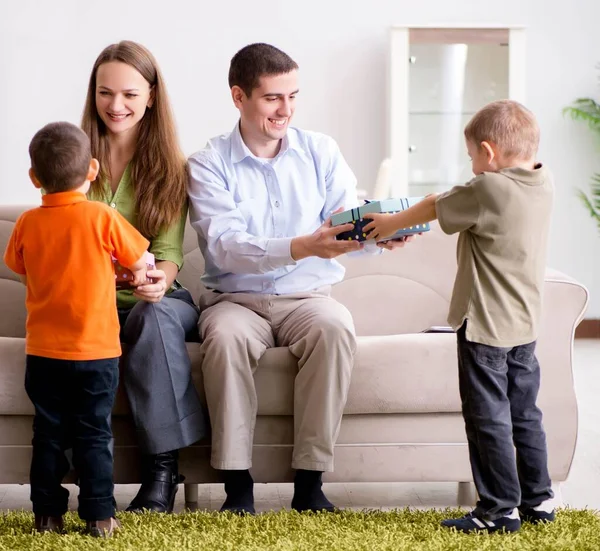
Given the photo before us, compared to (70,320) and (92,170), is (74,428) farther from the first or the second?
(92,170)

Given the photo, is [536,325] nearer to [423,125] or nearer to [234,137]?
[234,137]

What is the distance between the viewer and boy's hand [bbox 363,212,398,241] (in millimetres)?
2176

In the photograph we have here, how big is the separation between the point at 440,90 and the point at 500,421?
3.64 metres

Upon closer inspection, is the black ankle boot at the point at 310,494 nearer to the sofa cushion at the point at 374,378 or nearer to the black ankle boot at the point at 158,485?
the sofa cushion at the point at 374,378

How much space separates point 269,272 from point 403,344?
0.40 metres

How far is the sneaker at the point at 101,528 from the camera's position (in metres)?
2.00

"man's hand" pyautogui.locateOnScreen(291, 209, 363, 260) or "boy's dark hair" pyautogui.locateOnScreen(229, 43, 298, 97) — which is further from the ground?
"boy's dark hair" pyautogui.locateOnScreen(229, 43, 298, 97)

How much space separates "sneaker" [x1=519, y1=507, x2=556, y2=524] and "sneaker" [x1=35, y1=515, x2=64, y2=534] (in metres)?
1.01

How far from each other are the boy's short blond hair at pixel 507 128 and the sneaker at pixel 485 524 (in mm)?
770

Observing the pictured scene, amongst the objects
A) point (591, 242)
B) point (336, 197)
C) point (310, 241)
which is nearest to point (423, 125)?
point (591, 242)

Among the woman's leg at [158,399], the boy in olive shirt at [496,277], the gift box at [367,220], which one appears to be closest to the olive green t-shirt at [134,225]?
the woman's leg at [158,399]

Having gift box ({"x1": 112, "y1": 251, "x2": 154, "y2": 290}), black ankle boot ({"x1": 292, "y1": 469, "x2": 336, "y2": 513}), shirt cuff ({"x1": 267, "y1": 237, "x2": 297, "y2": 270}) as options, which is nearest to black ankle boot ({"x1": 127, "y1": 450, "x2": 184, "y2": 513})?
black ankle boot ({"x1": 292, "y1": 469, "x2": 336, "y2": 513})

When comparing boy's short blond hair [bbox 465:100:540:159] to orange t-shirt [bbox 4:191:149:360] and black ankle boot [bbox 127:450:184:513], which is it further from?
black ankle boot [bbox 127:450:184:513]

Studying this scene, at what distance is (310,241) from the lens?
2.30 m
